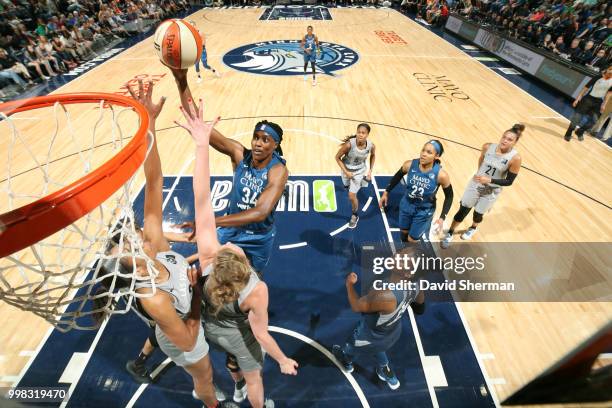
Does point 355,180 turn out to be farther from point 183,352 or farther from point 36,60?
point 36,60

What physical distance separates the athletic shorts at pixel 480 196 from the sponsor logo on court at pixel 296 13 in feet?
68.0

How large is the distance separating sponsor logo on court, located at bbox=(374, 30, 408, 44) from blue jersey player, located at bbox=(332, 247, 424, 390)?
1670cm

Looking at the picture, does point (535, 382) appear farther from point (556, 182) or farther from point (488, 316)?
point (556, 182)

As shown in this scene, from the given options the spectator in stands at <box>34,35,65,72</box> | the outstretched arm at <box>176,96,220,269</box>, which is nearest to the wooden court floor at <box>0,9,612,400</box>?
the spectator in stands at <box>34,35,65,72</box>

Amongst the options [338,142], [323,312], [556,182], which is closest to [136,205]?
[323,312]

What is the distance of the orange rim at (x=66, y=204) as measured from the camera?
60.9 inches

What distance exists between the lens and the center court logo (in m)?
12.8

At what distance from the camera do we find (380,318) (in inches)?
114

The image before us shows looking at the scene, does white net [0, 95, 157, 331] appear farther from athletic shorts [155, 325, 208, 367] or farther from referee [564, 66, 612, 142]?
referee [564, 66, 612, 142]

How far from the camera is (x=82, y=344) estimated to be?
3.86 m

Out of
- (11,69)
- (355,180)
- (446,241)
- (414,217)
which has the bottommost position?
(11,69)

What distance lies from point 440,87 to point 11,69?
14.0 metres

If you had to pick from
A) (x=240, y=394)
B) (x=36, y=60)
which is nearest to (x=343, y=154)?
(x=240, y=394)

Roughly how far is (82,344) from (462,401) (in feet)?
14.0
